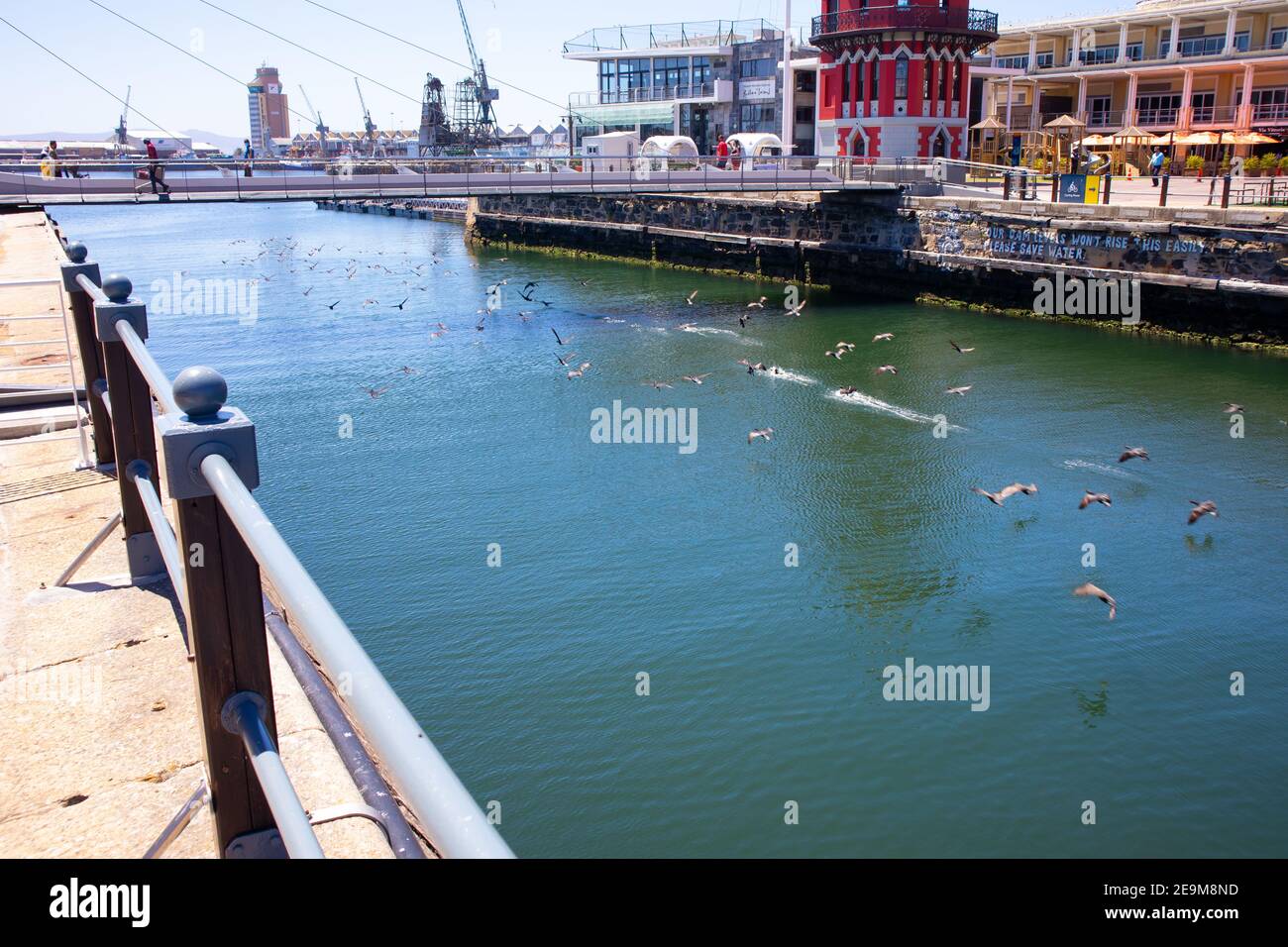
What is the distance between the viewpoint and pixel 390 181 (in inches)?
1159

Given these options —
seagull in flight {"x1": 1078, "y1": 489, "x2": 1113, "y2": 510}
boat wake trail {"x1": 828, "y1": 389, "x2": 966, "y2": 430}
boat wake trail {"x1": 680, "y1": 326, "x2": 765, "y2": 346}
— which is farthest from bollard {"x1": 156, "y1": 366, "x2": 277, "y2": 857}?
boat wake trail {"x1": 680, "y1": 326, "x2": 765, "y2": 346}

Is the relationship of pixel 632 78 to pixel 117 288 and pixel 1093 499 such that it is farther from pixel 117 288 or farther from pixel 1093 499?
pixel 117 288

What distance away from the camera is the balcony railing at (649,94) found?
69625 millimetres

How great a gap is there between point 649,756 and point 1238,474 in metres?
12.4

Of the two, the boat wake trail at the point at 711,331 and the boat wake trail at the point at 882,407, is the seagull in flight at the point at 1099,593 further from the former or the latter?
the boat wake trail at the point at 711,331

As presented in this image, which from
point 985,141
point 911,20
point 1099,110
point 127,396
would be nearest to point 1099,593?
point 127,396

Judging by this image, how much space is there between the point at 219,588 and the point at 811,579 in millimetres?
12080

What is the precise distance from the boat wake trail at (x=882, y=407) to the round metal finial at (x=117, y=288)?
1764 cm

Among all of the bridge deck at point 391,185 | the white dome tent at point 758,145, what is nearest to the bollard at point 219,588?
the bridge deck at point 391,185

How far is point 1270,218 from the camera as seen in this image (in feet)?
86.1

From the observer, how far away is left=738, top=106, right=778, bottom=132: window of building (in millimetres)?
67250
